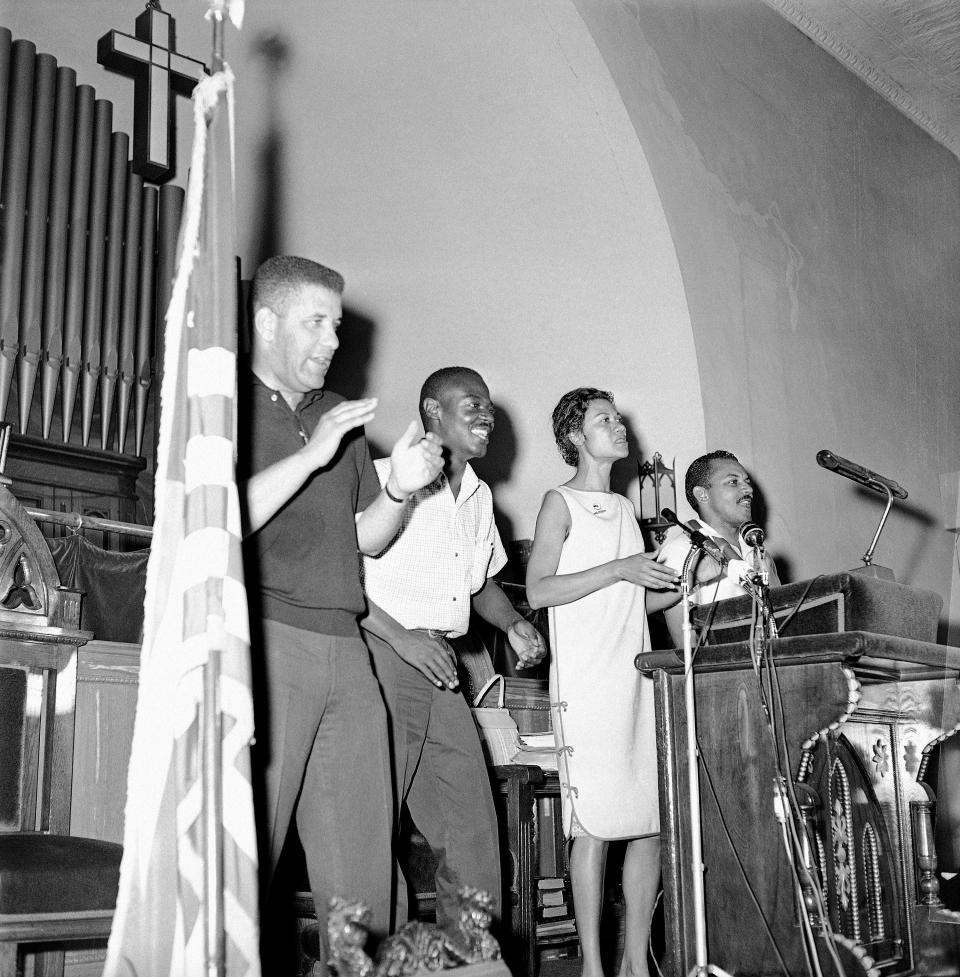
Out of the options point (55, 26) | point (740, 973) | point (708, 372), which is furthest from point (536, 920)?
point (55, 26)

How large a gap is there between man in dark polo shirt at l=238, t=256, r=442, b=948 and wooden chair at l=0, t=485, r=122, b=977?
75cm

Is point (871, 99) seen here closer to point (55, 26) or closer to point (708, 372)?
point (708, 372)

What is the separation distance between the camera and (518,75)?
18.7ft

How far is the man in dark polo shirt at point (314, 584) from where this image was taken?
2.29 meters

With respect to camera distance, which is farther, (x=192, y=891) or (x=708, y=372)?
(x=708, y=372)

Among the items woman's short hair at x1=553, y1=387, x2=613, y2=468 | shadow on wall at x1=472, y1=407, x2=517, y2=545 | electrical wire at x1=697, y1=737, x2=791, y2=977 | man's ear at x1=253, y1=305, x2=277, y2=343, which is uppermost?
shadow on wall at x1=472, y1=407, x2=517, y2=545

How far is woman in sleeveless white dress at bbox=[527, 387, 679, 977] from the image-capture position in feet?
10.9

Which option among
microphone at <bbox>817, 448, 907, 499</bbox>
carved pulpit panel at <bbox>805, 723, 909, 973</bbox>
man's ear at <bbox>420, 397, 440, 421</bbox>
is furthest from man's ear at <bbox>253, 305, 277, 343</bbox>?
carved pulpit panel at <bbox>805, 723, 909, 973</bbox>

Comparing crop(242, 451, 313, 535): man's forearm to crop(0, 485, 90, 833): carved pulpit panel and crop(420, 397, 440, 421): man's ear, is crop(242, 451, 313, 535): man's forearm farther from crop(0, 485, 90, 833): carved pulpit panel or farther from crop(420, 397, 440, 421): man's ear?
crop(0, 485, 90, 833): carved pulpit panel

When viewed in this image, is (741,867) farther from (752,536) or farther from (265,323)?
(265,323)

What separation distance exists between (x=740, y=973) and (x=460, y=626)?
1184 millimetres

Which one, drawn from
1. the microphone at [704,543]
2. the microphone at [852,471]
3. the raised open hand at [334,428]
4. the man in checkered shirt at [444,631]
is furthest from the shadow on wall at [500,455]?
the raised open hand at [334,428]

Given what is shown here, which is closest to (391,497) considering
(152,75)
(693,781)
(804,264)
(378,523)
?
(378,523)

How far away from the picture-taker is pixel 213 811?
1.96 metres
